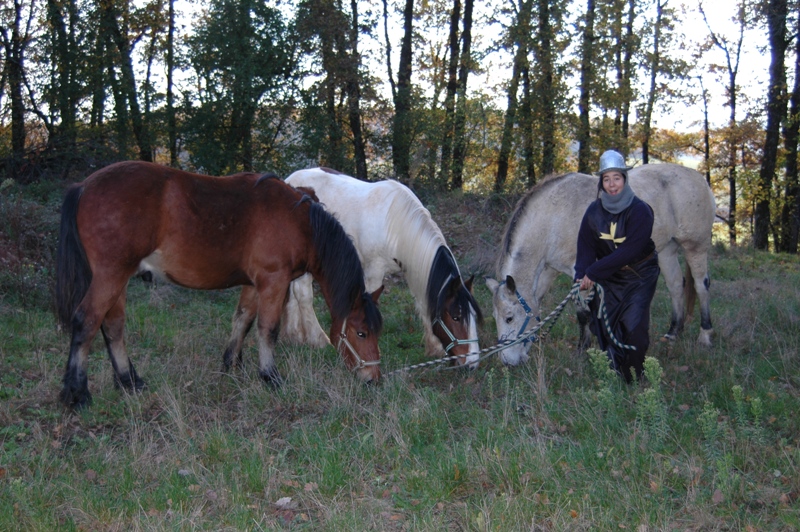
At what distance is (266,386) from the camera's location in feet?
17.6

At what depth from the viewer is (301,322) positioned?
711 cm

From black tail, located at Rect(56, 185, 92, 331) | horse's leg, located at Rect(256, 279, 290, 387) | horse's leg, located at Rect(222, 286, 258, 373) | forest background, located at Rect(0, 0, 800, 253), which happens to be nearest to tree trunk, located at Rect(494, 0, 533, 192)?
forest background, located at Rect(0, 0, 800, 253)

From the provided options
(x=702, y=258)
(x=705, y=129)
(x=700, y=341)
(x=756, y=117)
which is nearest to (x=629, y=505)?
(x=700, y=341)

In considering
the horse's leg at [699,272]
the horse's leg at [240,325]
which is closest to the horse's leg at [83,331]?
the horse's leg at [240,325]

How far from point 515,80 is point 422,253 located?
1213 cm

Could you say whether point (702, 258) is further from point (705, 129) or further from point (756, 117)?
point (705, 129)

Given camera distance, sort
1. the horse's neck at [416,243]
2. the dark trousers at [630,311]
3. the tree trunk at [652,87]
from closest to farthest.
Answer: the dark trousers at [630,311] < the horse's neck at [416,243] < the tree trunk at [652,87]

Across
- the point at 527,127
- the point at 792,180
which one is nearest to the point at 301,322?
the point at 527,127

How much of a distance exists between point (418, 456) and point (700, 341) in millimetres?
4328

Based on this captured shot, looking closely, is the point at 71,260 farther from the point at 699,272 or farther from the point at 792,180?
the point at 792,180

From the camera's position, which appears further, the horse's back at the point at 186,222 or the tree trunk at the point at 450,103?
the tree trunk at the point at 450,103

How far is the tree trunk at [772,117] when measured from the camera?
54.3 ft

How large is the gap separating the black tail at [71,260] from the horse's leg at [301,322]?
96.2 inches

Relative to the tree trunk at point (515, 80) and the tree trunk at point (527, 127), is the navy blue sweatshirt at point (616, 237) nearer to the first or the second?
the tree trunk at point (515, 80)
